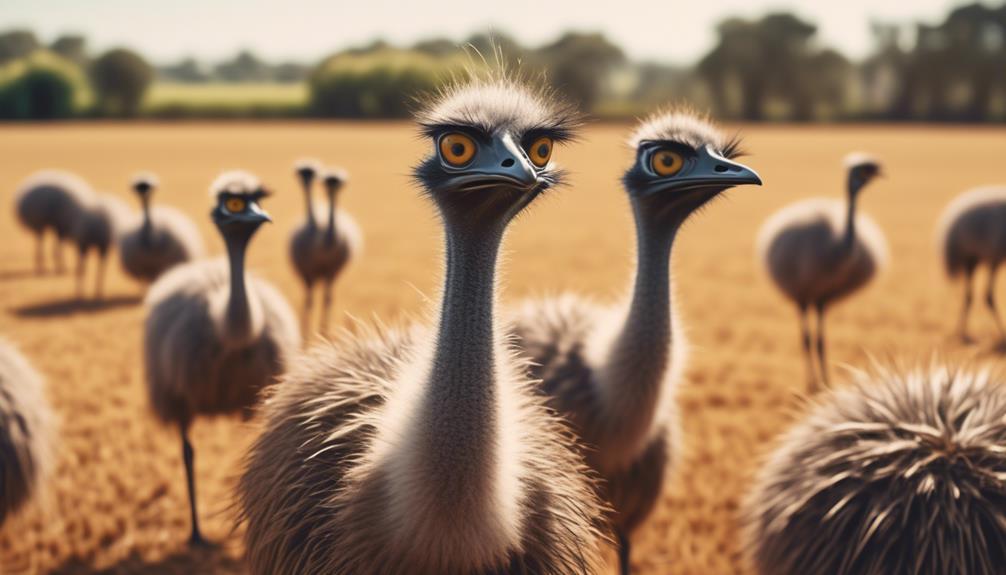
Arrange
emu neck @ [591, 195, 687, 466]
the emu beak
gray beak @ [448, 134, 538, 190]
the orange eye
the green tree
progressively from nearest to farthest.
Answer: gray beak @ [448, 134, 538, 190] < the orange eye < the emu beak < emu neck @ [591, 195, 687, 466] < the green tree

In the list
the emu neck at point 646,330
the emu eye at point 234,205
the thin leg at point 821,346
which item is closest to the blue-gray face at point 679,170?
the emu neck at point 646,330

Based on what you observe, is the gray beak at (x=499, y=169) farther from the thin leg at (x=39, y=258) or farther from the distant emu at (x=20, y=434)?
the thin leg at (x=39, y=258)

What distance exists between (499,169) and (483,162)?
99 mm

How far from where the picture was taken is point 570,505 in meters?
2.71

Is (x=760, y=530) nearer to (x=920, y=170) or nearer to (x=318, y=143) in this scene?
(x=920, y=170)

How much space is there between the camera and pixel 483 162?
6.79 feet

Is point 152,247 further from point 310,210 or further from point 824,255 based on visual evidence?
point 824,255

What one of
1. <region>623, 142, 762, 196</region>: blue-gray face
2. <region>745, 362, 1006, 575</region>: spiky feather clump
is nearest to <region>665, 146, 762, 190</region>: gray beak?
<region>623, 142, 762, 196</region>: blue-gray face

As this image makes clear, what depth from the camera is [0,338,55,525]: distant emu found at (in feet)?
12.6

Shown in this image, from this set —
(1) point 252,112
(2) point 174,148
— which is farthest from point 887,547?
(1) point 252,112

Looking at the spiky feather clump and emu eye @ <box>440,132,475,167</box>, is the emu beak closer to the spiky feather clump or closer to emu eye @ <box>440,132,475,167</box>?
the spiky feather clump

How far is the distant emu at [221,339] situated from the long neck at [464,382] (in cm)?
252

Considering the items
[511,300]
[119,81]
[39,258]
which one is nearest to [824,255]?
[511,300]

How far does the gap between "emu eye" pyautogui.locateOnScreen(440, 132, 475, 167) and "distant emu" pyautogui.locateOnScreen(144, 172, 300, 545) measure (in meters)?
2.62
